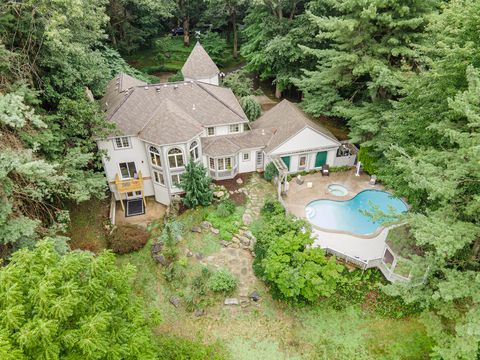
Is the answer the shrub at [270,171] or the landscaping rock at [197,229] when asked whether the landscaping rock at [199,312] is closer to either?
the landscaping rock at [197,229]

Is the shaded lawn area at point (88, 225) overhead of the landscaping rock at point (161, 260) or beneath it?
overhead

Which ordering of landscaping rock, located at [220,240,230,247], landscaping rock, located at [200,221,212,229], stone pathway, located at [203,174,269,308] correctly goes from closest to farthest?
1. stone pathway, located at [203,174,269,308]
2. landscaping rock, located at [220,240,230,247]
3. landscaping rock, located at [200,221,212,229]

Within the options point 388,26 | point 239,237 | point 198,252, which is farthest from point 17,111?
point 388,26

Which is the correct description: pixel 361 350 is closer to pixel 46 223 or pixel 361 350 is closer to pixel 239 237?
pixel 239 237

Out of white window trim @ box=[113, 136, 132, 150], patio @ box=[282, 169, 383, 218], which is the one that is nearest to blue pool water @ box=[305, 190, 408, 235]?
patio @ box=[282, 169, 383, 218]

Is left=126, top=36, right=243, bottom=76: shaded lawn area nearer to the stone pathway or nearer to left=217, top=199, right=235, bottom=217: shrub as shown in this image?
left=217, top=199, right=235, bottom=217: shrub

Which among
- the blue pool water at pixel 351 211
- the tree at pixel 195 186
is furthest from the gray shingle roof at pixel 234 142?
the blue pool water at pixel 351 211
